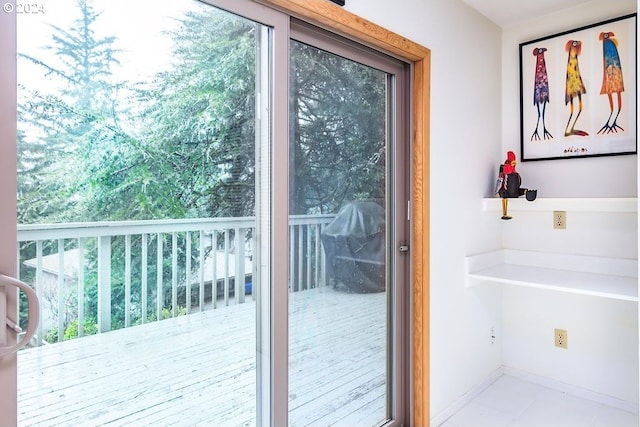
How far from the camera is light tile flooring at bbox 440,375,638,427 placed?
212cm

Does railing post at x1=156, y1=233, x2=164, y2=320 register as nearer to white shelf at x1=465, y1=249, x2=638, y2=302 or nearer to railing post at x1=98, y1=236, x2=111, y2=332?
railing post at x1=98, y1=236, x2=111, y2=332

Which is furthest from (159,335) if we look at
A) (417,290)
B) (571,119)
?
(571,119)

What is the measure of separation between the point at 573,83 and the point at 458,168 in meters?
0.89

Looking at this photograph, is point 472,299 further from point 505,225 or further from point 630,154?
point 630,154

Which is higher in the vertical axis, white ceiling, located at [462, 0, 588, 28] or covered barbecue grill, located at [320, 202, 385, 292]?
white ceiling, located at [462, 0, 588, 28]

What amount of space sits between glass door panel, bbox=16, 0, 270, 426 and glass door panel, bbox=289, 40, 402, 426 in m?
0.20

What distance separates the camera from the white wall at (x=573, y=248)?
224cm

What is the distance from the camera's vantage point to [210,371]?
1.38 m

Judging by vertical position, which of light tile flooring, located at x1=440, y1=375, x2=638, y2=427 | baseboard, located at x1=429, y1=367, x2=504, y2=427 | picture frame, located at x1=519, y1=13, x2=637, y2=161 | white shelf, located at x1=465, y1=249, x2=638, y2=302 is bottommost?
light tile flooring, located at x1=440, y1=375, x2=638, y2=427

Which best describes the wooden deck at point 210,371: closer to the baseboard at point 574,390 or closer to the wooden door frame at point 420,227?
the wooden door frame at point 420,227

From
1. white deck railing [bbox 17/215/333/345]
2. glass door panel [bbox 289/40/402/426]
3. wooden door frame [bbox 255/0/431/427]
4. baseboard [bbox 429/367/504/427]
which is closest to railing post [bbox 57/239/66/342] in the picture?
white deck railing [bbox 17/215/333/345]

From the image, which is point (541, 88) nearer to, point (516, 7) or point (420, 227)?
point (516, 7)

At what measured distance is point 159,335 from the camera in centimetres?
126

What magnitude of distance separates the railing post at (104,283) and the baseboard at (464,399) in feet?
5.54
